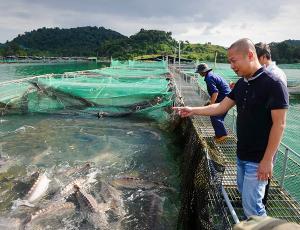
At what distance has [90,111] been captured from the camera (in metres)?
18.3

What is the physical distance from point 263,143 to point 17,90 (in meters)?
15.6

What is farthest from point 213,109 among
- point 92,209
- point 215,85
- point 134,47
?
point 134,47

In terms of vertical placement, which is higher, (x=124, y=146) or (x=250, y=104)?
(x=250, y=104)

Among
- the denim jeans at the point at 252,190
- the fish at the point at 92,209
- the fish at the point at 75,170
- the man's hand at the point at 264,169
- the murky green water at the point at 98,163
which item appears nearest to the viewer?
the man's hand at the point at 264,169

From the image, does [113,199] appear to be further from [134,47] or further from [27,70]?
[134,47]

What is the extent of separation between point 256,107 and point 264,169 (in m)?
0.66

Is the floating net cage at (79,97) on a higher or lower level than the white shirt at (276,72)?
lower

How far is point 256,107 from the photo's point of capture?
3.71 meters

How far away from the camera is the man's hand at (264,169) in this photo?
11.9ft

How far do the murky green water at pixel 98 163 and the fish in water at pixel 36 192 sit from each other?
0.43ft

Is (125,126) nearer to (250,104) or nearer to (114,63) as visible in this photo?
(250,104)

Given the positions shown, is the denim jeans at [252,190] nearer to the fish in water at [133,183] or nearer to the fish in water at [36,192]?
the fish in water at [133,183]

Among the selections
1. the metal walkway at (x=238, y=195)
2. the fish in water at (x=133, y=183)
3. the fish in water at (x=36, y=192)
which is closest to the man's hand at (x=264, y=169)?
the metal walkway at (x=238, y=195)

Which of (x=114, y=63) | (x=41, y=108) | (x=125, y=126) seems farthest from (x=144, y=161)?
(x=114, y=63)
